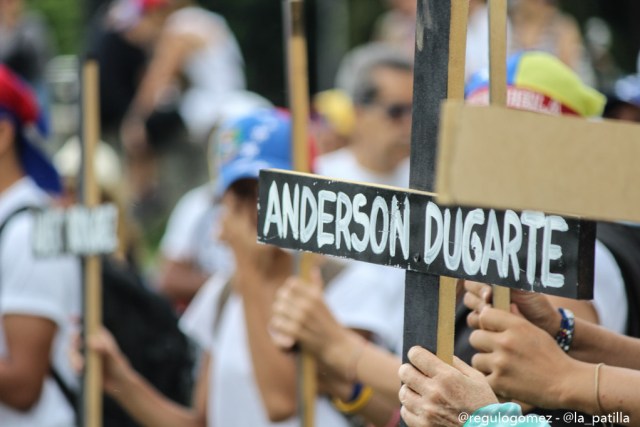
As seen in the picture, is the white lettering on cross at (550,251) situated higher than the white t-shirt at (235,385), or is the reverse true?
the white lettering on cross at (550,251)

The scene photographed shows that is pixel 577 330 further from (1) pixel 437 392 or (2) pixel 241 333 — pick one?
(2) pixel 241 333

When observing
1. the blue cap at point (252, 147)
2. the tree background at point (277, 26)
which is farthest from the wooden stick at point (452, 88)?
the tree background at point (277, 26)

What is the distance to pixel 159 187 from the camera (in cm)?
1010

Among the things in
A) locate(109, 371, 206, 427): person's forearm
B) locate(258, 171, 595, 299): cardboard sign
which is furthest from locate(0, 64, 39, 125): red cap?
locate(258, 171, 595, 299): cardboard sign

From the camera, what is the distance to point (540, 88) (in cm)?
291

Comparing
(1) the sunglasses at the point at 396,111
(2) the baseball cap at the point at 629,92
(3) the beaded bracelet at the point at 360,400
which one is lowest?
(3) the beaded bracelet at the point at 360,400

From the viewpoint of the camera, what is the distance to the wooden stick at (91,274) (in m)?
3.65

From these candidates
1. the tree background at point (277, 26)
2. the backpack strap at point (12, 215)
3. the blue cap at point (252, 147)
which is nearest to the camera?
the blue cap at point (252, 147)

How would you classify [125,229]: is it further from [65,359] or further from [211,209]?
[65,359]

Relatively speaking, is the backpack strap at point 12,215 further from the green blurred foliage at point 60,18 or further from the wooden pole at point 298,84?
the green blurred foliage at point 60,18

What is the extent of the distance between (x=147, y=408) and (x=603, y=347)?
184 cm

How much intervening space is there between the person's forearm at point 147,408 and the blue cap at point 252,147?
0.68m

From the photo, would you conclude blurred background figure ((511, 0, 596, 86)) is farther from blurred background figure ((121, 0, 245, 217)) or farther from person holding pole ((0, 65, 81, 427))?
person holding pole ((0, 65, 81, 427))

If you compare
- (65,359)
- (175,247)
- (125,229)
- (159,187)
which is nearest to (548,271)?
(65,359)
